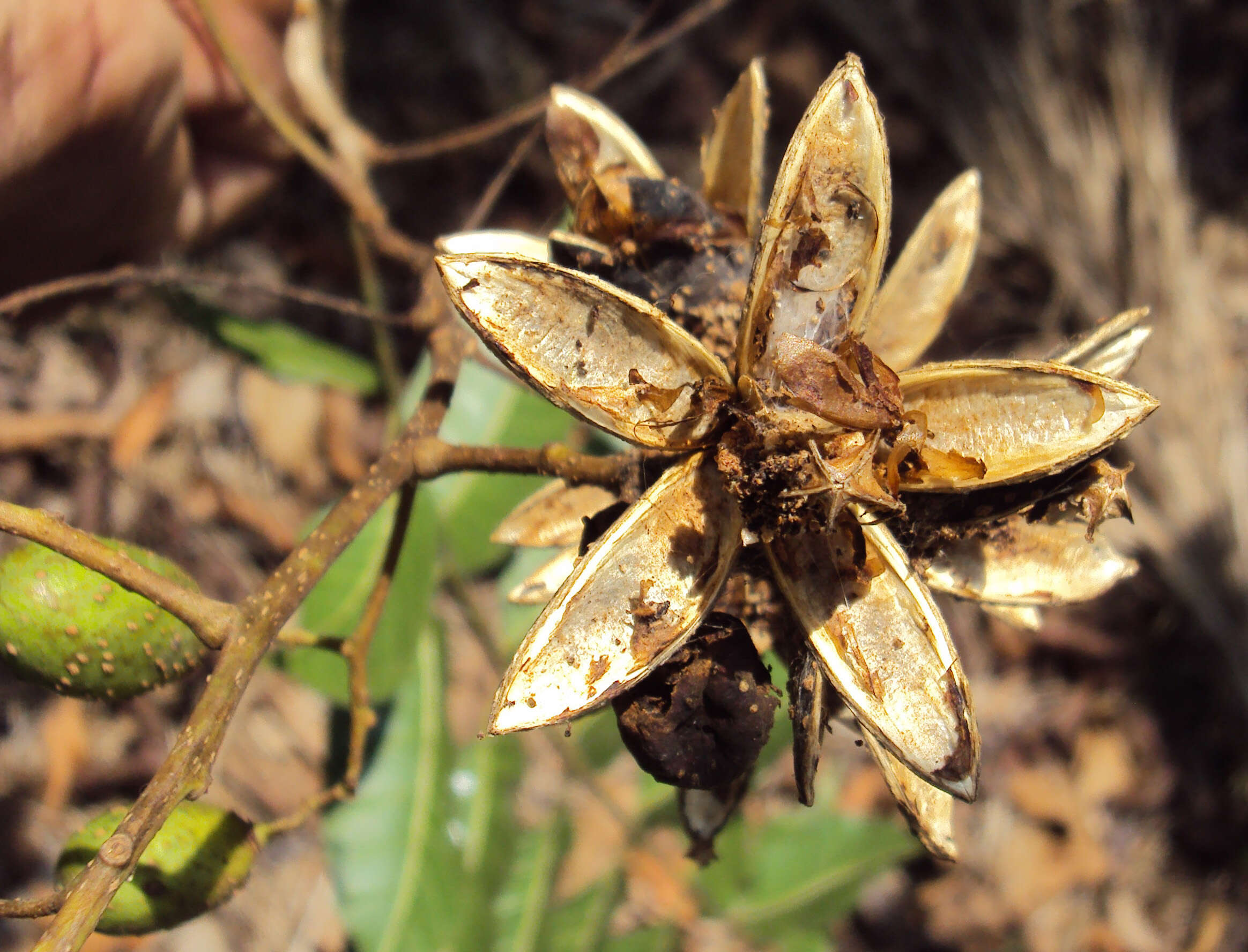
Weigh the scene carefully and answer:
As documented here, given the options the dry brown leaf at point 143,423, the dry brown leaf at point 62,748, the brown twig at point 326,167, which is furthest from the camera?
the dry brown leaf at point 143,423

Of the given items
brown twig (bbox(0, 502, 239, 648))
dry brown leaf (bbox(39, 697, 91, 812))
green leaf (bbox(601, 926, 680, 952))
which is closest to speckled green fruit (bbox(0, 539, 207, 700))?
brown twig (bbox(0, 502, 239, 648))

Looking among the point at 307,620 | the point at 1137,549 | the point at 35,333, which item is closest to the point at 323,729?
the point at 307,620

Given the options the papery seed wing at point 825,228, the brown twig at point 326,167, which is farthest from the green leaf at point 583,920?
the papery seed wing at point 825,228

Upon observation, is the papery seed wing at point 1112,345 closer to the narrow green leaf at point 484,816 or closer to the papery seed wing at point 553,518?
the papery seed wing at point 553,518

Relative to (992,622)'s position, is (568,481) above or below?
above

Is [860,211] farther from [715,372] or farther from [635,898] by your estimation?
[635,898]

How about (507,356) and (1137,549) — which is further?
(1137,549)

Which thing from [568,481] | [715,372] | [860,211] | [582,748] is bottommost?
[582,748]
